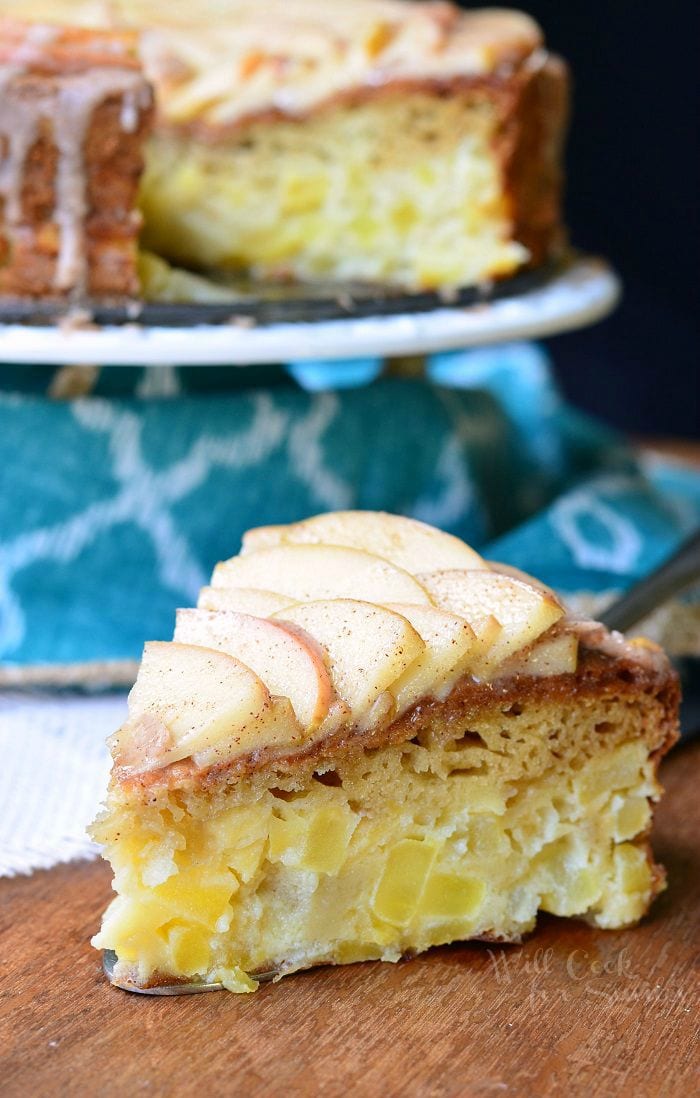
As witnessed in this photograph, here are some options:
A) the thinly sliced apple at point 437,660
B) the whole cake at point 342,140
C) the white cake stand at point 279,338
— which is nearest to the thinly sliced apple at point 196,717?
the thinly sliced apple at point 437,660

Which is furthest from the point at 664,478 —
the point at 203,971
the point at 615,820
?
the point at 203,971

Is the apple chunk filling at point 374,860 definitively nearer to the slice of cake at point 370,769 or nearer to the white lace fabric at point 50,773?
the slice of cake at point 370,769

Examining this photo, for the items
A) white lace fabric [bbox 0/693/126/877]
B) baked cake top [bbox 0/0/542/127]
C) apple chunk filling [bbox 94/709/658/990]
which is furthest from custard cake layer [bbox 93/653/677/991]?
baked cake top [bbox 0/0/542/127]

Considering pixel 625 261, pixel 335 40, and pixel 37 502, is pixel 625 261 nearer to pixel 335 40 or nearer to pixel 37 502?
pixel 335 40

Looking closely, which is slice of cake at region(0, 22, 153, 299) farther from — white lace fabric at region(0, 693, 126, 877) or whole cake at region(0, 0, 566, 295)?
white lace fabric at region(0, 693, 126, 877)

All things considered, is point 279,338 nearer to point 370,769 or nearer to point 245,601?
point 245,601

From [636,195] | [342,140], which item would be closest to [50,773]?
[342,140]
